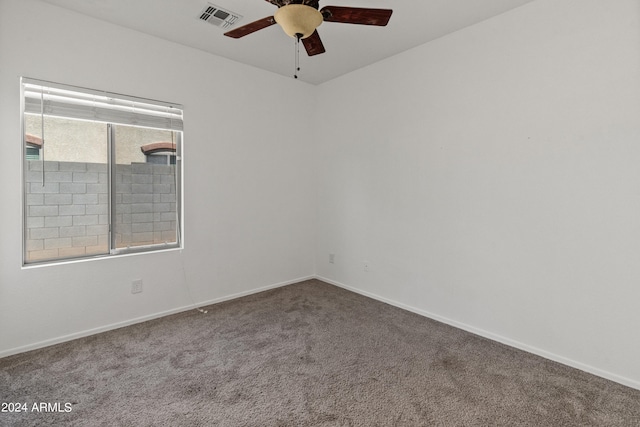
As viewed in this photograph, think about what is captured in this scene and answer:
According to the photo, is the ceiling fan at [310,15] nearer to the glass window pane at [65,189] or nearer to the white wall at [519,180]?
the white wall at [519,180]

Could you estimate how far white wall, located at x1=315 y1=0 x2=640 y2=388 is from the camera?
2051 mm

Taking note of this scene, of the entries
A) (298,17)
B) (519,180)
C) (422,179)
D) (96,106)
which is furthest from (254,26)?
(519,180)

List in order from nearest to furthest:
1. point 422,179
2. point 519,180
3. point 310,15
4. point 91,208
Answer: point 310,15
point 519,180
point 91,208
point 422,179

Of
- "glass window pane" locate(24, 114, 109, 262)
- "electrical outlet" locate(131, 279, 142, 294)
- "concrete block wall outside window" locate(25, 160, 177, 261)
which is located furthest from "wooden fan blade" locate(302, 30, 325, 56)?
"electrical outlet" locate(131, 279, 142, 294)

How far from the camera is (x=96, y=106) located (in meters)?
2.65

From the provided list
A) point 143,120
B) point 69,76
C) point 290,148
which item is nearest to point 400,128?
point 290,148

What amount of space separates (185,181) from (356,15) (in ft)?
7.26

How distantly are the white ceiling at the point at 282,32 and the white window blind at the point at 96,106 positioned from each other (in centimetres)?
63

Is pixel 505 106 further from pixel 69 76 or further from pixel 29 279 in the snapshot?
pixel 29 279

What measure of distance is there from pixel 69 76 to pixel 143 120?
1.93ft

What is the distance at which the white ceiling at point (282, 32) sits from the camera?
2385 millimetres

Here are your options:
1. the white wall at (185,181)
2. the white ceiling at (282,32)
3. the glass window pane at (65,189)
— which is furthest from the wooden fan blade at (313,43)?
the glass window pane at (65,189)

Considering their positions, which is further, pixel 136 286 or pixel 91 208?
pixel 136 286

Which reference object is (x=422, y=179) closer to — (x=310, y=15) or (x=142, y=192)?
(x=310, y=15)
